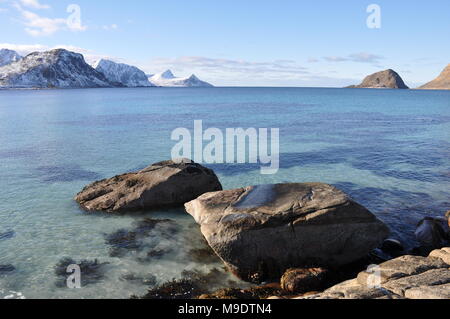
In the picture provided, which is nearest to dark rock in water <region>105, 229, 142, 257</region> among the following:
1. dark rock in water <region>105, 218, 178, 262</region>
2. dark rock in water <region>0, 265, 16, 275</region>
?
dark rock in water <region>105, 218, 178, 262</region>

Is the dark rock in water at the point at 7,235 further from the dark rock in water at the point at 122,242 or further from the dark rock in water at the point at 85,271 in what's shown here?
the dark rock in water at the point at 122,242

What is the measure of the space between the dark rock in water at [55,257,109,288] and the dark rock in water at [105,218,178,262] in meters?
1.01

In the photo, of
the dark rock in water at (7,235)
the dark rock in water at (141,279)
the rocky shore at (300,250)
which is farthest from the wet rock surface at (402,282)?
the dark rock in water at (7,235)

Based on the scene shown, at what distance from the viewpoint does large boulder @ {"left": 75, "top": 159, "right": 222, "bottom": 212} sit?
20109 mm

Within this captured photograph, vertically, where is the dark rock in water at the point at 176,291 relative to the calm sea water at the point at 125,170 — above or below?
below

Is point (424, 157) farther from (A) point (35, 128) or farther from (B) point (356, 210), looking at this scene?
(A) point (35, 128)

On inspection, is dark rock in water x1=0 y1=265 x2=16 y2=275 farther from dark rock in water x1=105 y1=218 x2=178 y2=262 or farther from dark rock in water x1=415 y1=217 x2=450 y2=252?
dark rock in water x1=415 y1=217 x2=450 y2=252

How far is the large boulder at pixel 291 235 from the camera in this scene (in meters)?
13.9

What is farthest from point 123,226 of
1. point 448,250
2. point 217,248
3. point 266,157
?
point 266,157

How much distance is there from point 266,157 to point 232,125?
28284mm

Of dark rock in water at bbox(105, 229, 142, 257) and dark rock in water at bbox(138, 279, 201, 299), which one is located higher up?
dark rock in water at bbox(105, 229, 142, 257)

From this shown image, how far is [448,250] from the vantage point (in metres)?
14.0

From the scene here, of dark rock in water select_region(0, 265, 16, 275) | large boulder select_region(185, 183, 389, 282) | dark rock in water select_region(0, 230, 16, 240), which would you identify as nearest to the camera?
dark rock in water select_region(0, 265, 16, 275)

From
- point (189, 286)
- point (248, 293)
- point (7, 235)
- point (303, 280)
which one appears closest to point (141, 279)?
point (189, 286)
